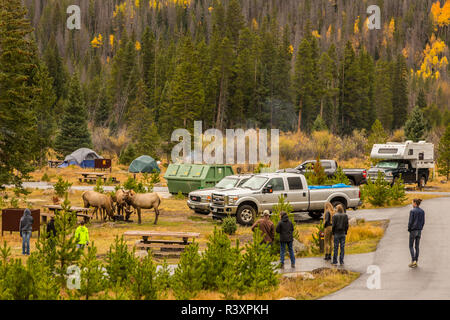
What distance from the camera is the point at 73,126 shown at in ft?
207

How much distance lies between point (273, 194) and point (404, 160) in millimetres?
18159

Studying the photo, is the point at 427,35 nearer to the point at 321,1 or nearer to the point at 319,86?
the point at 321,1

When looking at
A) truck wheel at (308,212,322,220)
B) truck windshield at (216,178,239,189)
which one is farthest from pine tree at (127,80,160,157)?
truck wheel at (308,212,322,220)

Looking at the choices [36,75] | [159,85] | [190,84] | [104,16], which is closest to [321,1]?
[104,16]

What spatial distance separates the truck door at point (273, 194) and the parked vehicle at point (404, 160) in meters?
15.4

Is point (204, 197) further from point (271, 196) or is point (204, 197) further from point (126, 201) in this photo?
point (271, 196)

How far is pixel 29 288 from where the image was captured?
976 centimetres

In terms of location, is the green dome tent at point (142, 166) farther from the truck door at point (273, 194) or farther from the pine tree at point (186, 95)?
the truck door at point (273, 194)

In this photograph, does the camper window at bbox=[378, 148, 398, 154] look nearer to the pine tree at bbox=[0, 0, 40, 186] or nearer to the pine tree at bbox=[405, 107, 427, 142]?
the pine tree at bbox=[0, 0, 40, 186]

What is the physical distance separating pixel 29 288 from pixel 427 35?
19031 cm

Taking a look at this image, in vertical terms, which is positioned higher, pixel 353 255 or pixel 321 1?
pixel 321 1

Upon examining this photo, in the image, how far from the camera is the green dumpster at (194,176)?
3055 cm

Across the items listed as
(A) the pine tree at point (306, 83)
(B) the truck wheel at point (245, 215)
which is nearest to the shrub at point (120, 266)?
(B) the truck wheel at point (245, 215)

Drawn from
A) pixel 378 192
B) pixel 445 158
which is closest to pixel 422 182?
pixel 445 158
